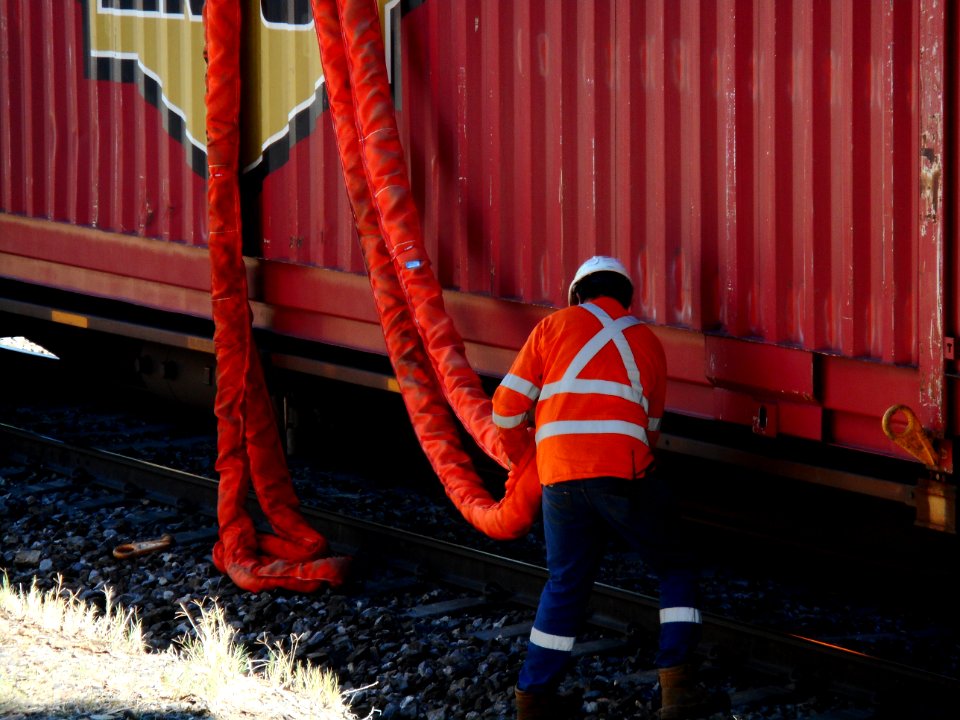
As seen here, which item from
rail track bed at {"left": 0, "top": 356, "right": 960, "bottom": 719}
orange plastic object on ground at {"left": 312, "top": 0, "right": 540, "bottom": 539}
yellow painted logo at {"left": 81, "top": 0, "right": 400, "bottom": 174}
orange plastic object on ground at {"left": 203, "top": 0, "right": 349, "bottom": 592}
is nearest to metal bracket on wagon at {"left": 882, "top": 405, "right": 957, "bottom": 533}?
rail track bed at {"left": 0, "top": 356, "right": 960, "bottom": 719}

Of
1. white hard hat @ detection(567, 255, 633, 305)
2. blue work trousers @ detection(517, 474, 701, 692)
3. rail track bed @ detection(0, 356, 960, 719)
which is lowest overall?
rail track bed @ detection(0, 356, 960, 719)

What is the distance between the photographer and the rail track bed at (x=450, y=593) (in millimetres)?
5285

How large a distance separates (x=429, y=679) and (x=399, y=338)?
1946 millimetres

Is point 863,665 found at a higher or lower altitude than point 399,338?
lower

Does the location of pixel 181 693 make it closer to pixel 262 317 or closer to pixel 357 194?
pixel 357 194

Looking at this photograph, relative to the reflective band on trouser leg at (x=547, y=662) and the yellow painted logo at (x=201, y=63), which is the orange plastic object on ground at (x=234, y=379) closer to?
the yellow painted logo at (x=201, y=63)

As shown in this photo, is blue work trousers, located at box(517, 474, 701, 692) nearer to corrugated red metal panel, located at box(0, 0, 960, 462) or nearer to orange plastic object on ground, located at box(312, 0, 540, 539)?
corrugated red metal panel, located at box(0, 0, 960, 462)

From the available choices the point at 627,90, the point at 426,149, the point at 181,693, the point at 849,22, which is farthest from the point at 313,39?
the point at 181,693

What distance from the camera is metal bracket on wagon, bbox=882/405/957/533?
523 cm

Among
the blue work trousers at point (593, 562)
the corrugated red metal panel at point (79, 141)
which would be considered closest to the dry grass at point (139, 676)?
the blue work trousers at point (593, 562)

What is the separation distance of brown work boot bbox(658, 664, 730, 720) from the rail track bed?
Result: 0.74ft

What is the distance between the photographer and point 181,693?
16.7 ft

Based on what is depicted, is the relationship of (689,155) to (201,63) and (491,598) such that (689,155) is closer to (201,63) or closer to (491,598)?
(491,598)

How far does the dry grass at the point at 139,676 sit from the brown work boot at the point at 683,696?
1.08 m
